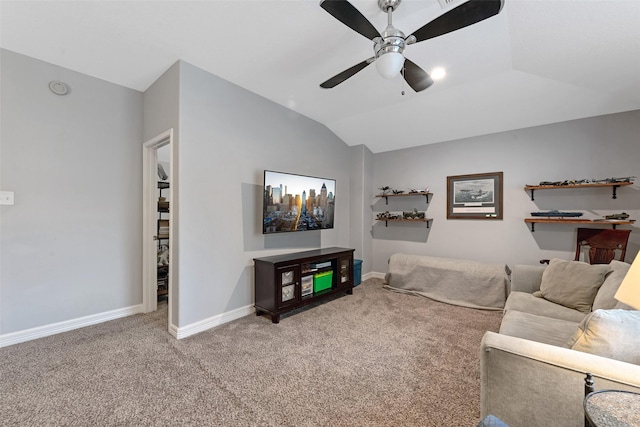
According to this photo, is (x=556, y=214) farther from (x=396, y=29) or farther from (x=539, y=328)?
(x=396, y=29)

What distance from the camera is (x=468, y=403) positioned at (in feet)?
5.64

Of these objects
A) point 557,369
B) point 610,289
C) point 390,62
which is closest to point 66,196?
point 390,62

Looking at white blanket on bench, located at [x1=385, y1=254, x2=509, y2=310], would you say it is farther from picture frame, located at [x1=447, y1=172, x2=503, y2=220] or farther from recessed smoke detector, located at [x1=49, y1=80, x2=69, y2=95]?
recessed smoke detector, located at [x1=49, y1=80, x2=69, y2=95]

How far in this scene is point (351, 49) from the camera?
8.08 ft

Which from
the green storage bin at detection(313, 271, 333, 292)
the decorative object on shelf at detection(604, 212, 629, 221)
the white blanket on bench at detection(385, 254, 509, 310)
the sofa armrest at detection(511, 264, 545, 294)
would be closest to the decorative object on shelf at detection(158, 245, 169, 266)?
the green storage bin at detection(313, 271, 333, 292)

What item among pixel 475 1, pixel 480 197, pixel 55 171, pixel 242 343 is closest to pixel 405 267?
pixel 480 197

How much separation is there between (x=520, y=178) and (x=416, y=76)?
2602mm

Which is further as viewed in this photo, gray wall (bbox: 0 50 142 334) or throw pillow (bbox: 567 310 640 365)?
gray wall (bbox: 0 50 142 334)

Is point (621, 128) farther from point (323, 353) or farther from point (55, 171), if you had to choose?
point (55, 171)

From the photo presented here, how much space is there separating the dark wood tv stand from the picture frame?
6.57 ft

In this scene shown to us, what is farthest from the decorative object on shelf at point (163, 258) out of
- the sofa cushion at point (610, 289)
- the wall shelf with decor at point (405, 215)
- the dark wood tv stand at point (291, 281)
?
the sofa cushion at point (610, 289)

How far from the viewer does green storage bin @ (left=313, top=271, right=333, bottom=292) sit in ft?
11.3

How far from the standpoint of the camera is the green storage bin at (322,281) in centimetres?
345

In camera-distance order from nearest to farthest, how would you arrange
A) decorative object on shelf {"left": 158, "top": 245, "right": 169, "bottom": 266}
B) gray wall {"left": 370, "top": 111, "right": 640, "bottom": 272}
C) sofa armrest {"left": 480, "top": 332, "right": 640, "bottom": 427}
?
sofa armrest {"left": 480, "top": 332, "right": 640, "bottom": 427} → gray wall {"left": 370, "top": 111, "right": 640, "bottom": 272} → decorative object on shelf {"left": 158, "top": 245, "right": 169, "bottom": 266}
